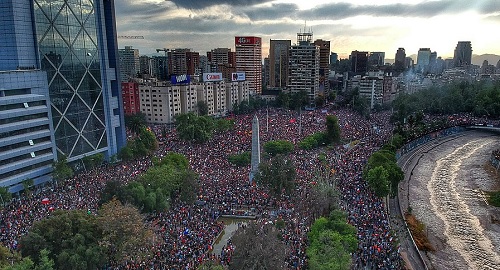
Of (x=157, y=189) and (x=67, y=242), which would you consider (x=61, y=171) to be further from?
(x=67, y=242)

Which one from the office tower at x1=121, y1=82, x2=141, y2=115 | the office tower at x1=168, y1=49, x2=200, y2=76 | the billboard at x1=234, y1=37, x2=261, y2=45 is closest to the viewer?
the office tower at x1=121, y1=82, x2=141, y2=115

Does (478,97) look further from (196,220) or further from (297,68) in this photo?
(196,220)

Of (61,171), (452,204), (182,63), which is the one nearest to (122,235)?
(61,171)

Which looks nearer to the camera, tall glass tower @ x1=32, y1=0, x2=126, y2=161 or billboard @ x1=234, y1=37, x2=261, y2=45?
tall glass tower @ x1=32, y1=0, x2=126, y2=161

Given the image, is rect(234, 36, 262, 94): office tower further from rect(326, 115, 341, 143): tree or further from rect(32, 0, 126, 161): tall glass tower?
rect(32, 0, 126, 161): tall glass tower

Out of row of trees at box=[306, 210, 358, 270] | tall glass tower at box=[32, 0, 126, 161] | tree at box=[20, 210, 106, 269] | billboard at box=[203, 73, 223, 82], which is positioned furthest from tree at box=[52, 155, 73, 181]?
billboard at box=[203, 73, 223, 82]

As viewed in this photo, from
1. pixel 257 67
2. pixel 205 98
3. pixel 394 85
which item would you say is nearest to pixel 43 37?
pixel 205 98
